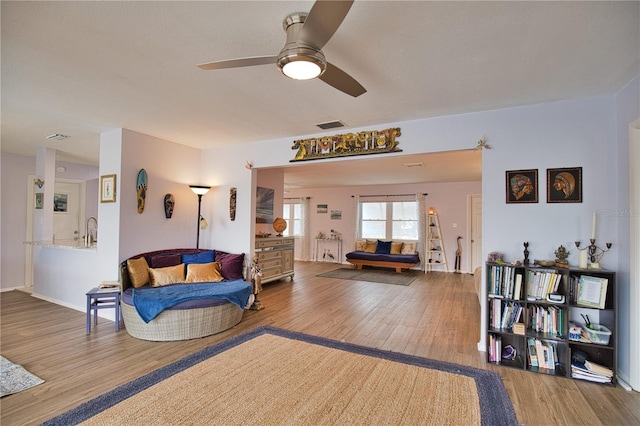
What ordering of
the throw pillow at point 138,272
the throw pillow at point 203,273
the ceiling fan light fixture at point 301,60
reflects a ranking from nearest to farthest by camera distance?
the ceiling fan light fixture at point 301,60 < the throw pillow at point 138,272 < the throw pillow at point 203,273

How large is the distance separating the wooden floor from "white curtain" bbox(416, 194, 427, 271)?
106 inches

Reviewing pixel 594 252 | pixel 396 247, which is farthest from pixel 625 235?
pixel 396 247

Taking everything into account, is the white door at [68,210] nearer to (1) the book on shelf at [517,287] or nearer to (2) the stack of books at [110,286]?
(2) the stack of books at [110,286]

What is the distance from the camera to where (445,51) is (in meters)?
2.09

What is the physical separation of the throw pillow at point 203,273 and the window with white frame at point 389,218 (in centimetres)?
→ 574

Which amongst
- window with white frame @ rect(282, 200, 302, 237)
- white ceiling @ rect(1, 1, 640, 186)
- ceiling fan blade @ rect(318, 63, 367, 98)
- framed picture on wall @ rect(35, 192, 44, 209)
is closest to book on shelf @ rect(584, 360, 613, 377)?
white ceiling @ rect(1, 1, 640, 186)

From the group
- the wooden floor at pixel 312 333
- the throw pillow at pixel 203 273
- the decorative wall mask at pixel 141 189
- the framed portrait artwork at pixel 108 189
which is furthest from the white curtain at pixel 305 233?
the framed portrait artwork at pixel 108 189

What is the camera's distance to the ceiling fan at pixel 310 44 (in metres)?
1.37

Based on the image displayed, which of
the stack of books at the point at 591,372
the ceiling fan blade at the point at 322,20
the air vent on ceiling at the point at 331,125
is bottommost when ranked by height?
the stack of books at the point at 591,372

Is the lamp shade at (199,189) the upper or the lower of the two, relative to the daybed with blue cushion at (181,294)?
upper

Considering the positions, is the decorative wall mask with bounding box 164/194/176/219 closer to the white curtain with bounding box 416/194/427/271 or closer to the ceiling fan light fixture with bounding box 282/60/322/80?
the ceiling fan light fixture with bounding box 282/60/322/80

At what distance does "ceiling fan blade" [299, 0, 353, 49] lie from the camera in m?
1.32

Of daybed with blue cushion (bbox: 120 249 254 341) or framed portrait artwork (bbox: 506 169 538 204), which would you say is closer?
framed portrait artwork (bbox: 506 169 538 204)

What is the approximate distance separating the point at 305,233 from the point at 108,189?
6509mm
